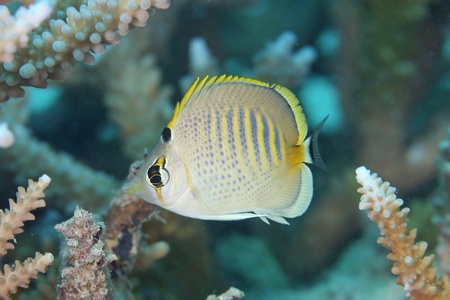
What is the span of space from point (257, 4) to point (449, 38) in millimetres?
1689

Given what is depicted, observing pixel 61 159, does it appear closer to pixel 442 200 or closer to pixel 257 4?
pixel 442 200

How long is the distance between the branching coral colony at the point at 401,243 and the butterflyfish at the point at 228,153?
0.78ft

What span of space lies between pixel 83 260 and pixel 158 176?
1.10 ft

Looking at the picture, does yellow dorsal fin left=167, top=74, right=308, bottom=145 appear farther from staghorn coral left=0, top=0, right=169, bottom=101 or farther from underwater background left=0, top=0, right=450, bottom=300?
underwater background left=0, top=0, right=450, bottom=300

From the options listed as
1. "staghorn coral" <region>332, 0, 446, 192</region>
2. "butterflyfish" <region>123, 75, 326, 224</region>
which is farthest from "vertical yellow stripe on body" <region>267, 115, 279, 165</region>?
"staghorn coral" <region>332, 0, 446, 192</region>

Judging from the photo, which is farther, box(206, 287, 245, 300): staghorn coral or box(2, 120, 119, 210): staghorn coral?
box(2, 120, 119, 210): staghorn coral

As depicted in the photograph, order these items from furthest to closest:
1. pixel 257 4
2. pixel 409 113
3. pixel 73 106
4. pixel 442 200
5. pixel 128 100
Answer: pixel 257 4 → pixel 73 106 → pixel 409 113 → pixel 128 100 → pixel 442 200

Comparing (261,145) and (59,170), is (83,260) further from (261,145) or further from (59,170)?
(59,170)

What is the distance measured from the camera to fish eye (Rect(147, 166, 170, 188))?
58.7 inches

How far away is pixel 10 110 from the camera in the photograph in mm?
2805

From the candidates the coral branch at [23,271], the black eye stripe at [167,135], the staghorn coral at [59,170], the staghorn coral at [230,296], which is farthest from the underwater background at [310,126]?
the black eye stripe at [167,135]

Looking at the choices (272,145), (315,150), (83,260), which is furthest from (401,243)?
(83,260)

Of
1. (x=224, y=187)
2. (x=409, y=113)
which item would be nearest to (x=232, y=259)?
(x=409, y=113)

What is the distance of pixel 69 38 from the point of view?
1566 mm
